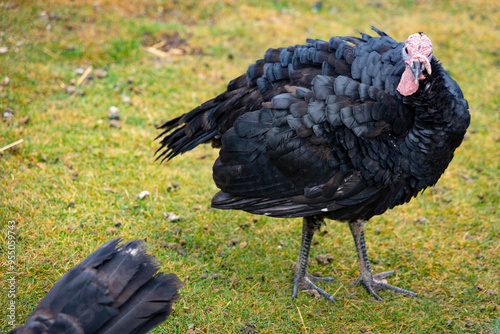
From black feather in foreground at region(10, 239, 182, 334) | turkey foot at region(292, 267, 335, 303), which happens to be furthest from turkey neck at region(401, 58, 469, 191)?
black feather in foreground at region(10, 239, 182, 334)

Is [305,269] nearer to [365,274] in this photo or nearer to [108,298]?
[365,274]

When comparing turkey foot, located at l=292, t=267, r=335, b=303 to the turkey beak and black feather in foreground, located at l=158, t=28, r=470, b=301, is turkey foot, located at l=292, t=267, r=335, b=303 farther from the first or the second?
the turkey beak

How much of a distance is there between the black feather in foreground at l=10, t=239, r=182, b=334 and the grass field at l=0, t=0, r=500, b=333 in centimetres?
118

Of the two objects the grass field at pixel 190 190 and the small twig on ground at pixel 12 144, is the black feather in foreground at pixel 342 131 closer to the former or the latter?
the grass field at pixel 190 190

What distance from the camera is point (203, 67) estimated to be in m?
7.84

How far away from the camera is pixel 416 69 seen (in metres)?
3.63

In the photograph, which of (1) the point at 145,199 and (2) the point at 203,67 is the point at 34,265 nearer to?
(1) the point at 145,199

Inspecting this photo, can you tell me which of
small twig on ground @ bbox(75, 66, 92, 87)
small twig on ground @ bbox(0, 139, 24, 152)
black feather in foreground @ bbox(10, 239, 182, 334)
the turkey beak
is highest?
the turkey beak

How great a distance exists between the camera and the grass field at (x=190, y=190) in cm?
450

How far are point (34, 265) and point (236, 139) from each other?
237 centimetres

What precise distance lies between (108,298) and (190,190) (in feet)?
9.45

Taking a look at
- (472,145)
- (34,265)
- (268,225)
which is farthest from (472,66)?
(34,265)

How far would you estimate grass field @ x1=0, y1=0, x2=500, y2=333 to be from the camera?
450cm

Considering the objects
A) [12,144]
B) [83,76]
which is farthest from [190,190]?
[83,76]
